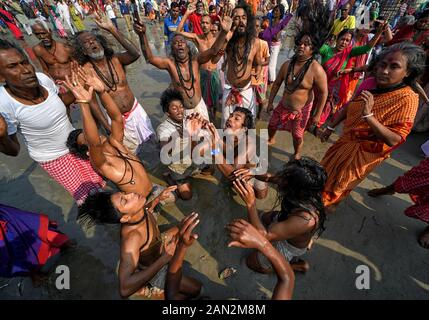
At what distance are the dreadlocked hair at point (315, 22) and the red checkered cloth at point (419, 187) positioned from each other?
1900mm

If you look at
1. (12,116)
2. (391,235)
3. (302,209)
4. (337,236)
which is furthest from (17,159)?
(391,235)

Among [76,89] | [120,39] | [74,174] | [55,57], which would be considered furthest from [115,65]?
[74,174]

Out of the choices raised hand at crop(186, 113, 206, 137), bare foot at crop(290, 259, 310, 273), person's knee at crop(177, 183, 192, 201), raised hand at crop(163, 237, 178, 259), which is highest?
raised hand at crop(186, 113, 206, 137)

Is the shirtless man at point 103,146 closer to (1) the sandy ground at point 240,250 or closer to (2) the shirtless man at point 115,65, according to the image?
(2) the shirtless man at point 115,65

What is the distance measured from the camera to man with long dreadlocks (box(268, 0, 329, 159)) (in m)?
2.75

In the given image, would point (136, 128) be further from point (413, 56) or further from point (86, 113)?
point (413, 56)

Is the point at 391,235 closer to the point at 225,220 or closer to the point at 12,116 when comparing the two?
the point at 225,220

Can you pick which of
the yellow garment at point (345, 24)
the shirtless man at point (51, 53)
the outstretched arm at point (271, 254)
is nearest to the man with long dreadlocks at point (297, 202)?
the outstretched arm at point (271, 254)

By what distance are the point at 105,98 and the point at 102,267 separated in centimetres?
192

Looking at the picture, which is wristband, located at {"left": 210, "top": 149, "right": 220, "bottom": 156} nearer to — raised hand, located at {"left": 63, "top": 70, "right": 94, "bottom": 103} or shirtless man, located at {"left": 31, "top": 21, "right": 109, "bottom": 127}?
raised hand, located at {"left": 63, "top": 70, "right": 94, "bottom": 103}

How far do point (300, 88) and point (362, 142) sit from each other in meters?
1.18

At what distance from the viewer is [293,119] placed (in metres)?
3.37

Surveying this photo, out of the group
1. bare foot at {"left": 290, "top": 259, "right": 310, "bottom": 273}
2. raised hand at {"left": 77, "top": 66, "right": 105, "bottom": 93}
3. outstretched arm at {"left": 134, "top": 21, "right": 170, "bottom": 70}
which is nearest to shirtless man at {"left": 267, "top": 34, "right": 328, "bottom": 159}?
outstretched arm at {"left": 134, "top": 21, "right": 170, "bottom": 70}

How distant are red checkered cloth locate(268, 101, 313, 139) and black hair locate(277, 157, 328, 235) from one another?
166cm
